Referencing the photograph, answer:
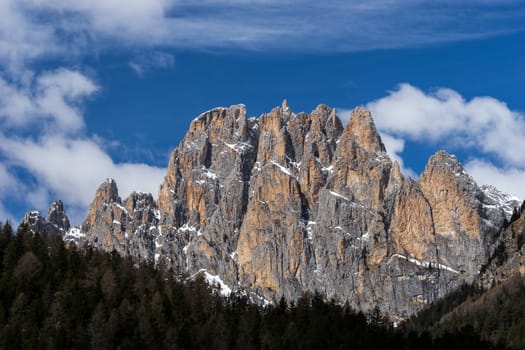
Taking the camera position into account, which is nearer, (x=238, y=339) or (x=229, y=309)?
(x=238, y=339)

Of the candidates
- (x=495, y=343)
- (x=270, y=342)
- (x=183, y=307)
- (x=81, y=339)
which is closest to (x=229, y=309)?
(x=183, y=307)

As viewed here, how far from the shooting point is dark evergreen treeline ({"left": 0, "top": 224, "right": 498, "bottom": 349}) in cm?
14088

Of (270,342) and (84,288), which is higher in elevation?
(84,288)

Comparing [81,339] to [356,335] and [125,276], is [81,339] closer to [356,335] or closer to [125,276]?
[125,276]

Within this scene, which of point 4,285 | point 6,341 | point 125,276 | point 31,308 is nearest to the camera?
point 6,341

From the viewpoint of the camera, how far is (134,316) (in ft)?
485

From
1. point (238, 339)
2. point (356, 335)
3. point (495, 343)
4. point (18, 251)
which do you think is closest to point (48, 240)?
point (18, 251)

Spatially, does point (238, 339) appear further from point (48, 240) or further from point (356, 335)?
point (48, 240)

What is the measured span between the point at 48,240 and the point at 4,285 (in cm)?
3185

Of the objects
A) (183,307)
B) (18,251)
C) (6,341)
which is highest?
(18,251)

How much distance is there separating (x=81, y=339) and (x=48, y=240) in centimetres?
5119

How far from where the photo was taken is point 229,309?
558 feet

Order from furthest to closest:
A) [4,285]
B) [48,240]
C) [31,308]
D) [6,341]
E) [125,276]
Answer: [48,240] < [125,276] < [4,285] < [31,308] < [6,341]

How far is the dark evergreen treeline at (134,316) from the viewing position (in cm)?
14088
